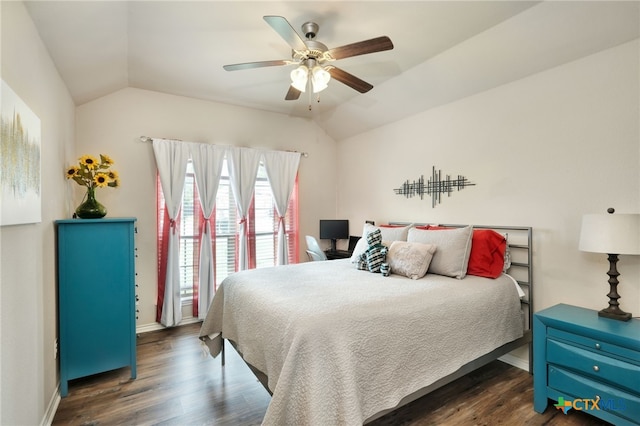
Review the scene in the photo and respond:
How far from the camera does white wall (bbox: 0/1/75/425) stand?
1344 mm

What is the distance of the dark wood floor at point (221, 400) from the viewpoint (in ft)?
6.44

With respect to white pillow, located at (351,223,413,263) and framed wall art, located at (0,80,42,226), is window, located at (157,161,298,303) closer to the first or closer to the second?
white pillow, located at (351,223,413,263)

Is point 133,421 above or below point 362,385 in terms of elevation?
below

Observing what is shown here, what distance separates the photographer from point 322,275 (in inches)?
100.0

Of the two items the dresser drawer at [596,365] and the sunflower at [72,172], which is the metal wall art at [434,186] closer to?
the dresser drawer at [596,365]

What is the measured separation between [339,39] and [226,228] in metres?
2.60

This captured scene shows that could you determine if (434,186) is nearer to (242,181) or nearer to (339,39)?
(339,39)

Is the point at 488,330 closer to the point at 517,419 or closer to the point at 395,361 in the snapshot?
the point at 517,419

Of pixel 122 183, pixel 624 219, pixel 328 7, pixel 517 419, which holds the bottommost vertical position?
pixel 517 419

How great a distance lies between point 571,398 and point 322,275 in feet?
6.00

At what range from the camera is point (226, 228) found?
155 inches

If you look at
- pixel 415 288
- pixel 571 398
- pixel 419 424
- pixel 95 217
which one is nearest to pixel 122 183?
pixel 95 217

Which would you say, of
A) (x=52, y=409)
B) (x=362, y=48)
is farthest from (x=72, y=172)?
(x=362, y=48)

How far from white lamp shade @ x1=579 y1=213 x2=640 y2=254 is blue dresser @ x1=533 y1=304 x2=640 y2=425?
0.48 metres
